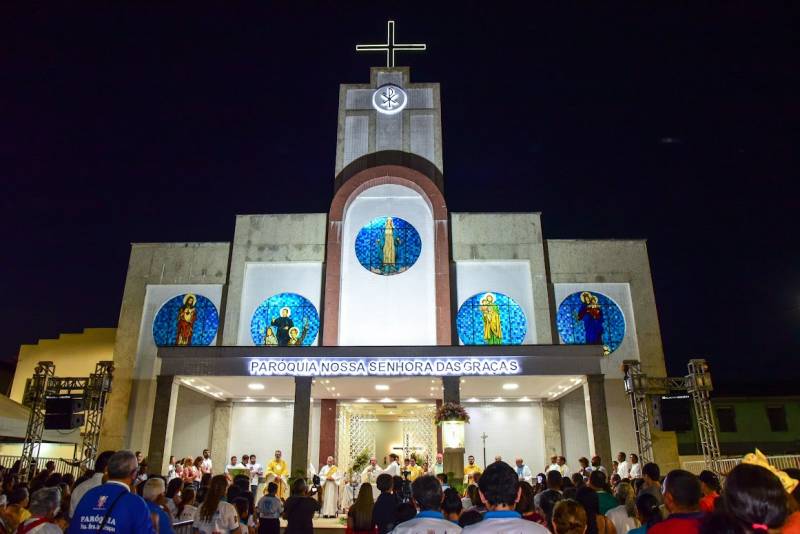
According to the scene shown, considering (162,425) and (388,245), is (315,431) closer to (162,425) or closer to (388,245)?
(162,425)

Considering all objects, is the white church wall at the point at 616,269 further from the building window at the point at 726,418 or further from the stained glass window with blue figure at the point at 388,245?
the building window at the point at 726,418

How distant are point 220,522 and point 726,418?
120 feet

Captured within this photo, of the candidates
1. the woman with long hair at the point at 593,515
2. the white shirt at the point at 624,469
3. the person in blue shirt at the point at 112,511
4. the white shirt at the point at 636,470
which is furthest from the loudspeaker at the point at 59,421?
the white shirt at the point at 636,470

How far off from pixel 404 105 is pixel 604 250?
37.5ft

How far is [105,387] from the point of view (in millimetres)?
16828

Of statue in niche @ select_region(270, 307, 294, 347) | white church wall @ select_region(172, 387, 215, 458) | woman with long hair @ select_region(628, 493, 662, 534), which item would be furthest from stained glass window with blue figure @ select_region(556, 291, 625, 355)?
woman with long hair @ select_region(628, 493, 662, 534)

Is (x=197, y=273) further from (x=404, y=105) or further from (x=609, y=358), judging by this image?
(x=609, y=358)

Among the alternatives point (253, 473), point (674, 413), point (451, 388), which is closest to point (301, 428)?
point (253, 473)

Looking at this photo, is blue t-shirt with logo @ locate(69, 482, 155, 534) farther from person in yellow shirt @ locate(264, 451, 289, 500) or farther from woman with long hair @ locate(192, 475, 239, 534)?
person in yellow shirt @ locate(264, 451, 289, 500)

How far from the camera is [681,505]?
357 cm

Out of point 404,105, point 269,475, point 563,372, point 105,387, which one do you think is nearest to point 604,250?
point 563,372

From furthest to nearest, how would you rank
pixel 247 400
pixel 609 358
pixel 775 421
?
pixel 775 421, pixel 247 400, pixel 609 358

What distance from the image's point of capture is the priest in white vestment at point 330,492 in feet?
55.6

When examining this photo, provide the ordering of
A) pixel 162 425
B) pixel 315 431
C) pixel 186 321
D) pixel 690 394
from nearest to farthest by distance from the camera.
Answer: pixel 690 394 → pixel 162 425 → pixel 315 431 → pixel 186 321
